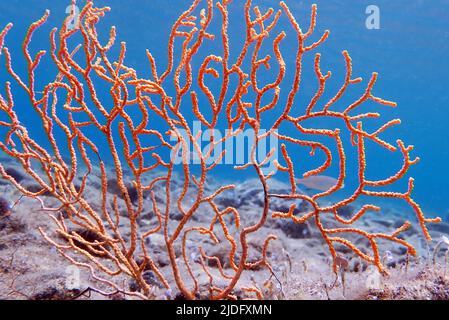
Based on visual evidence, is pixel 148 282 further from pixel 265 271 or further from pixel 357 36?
pixel 357 36

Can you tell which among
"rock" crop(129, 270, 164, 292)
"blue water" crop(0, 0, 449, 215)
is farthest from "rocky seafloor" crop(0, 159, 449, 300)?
"blue water" crop(0, 0, 449, 215)

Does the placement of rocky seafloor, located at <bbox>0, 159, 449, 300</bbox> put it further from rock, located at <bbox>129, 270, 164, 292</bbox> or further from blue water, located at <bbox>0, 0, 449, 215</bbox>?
blue water, located at <bbox>0, 0, 449, 215</bbox>

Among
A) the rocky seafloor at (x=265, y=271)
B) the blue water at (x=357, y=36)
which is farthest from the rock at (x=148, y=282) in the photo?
the blue water at (x=357, y=36)

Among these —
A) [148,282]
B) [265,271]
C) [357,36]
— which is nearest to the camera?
[148,282]

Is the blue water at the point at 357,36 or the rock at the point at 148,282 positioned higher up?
the blue water at the point at 357,36

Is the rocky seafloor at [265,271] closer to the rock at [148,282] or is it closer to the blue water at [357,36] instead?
the rock at [148,282]

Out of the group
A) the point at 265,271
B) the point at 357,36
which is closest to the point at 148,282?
the point at 265,271

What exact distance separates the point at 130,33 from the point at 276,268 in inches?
1624

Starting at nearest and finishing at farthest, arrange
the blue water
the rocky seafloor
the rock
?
the rocky seafloor < the rock < the blue water

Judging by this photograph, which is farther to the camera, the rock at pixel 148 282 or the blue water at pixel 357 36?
the blue water at pixel 357 36
